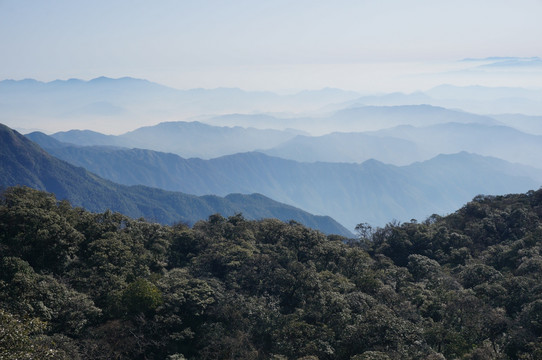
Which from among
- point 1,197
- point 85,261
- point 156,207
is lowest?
point 156,207

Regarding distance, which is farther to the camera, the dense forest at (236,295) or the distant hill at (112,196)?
the distant hill at (112,196)

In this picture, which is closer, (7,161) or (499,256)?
(499,256)

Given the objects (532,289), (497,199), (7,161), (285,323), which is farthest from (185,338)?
(7,161)

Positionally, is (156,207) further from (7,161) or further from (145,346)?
(145,346)

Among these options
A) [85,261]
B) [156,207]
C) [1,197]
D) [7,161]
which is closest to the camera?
[85,261]
